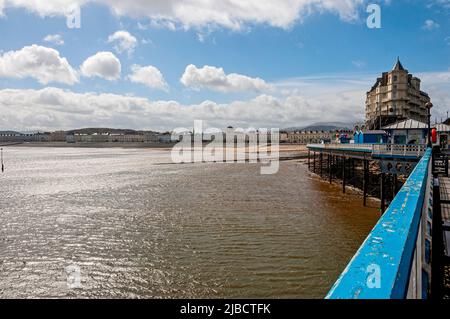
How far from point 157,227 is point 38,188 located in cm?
2057

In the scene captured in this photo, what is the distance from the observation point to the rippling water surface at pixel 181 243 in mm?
9844

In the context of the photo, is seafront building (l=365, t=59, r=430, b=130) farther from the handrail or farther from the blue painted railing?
the blue painted railing

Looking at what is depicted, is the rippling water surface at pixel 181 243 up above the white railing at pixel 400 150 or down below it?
below

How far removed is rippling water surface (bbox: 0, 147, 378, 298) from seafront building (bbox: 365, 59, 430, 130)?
4899 centimetres

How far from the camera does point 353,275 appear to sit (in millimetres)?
1700

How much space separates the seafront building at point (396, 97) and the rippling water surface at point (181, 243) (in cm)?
4899

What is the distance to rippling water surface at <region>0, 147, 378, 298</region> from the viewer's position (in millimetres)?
9844

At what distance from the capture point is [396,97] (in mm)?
67562

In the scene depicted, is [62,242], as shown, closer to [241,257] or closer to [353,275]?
[241,257]

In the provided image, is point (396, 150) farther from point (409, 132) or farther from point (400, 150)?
point (409, 132)

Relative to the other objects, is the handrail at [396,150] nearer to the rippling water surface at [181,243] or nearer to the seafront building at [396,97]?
the rippling water surface at [181,243]

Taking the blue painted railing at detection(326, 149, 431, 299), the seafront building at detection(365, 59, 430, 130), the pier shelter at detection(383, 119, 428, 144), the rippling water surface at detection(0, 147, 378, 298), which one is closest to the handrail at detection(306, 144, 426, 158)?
the rippling water surface at detection(0, 147, 378, 298)

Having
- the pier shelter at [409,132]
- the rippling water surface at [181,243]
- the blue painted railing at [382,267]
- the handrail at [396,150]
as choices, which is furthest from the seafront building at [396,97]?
the blue painted railing at [382,267]
